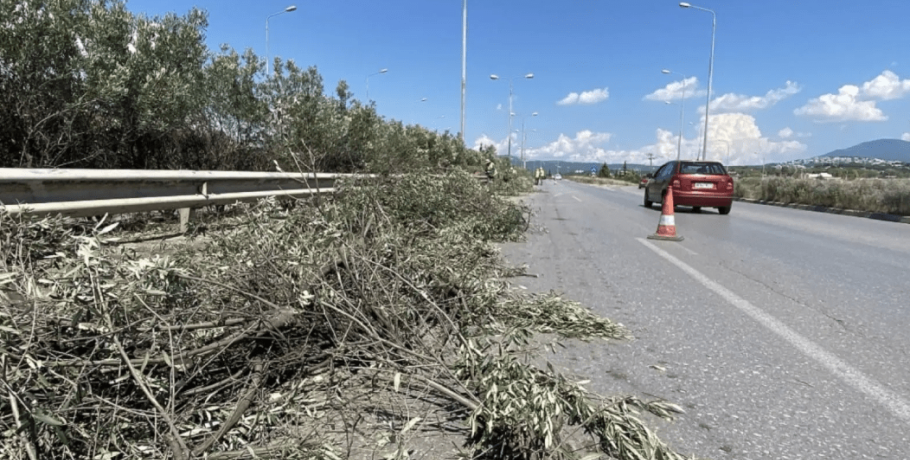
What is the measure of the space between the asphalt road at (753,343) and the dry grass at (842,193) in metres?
12.2

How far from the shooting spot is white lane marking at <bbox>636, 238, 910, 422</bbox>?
2852mm

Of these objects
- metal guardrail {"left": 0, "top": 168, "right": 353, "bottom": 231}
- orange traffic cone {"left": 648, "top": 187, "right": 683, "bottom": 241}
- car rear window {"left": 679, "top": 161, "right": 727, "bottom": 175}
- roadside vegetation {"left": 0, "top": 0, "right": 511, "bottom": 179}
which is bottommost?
orange traffic cone {"left": 648, "top": 187, "right": 683, "bottom": 241}

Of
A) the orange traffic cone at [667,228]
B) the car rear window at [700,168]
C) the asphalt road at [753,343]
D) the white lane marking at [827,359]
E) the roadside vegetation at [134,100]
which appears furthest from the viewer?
the car rear window at [700,168]

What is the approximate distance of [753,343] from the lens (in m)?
3.78

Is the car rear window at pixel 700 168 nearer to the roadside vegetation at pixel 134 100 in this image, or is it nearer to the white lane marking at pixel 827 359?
the roadside vegetation at pixel 134 100

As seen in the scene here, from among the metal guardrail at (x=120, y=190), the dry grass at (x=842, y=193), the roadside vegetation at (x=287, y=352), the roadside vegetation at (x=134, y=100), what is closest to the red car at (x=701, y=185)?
the dry grass at (x=842, y=193)

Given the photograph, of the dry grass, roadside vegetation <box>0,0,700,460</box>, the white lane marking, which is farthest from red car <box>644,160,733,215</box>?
roadside vegetation <box>0,0,700,460</box>

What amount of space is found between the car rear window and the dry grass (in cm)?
618

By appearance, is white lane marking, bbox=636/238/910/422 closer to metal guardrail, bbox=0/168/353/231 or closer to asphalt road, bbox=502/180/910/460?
asphalt road, bbox=502/180/910/460

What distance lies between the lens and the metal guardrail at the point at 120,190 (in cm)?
404

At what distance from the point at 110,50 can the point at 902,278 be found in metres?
9.99

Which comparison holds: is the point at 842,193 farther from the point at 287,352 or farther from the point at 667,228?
the point at 287,352

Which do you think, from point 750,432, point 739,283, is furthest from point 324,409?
point 739,283

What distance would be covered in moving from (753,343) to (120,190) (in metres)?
5.45
